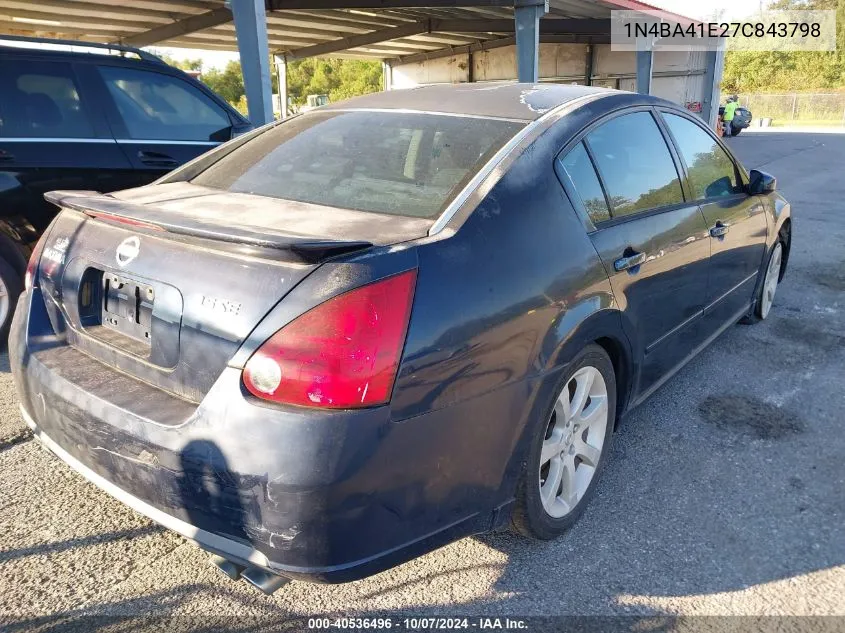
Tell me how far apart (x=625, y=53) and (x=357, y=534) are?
69.2ft

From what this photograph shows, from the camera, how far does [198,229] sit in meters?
1.89

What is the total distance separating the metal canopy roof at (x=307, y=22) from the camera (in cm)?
1122

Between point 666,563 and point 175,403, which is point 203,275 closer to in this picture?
point 175,403

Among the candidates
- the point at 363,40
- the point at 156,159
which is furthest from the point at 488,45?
the point at 156,159

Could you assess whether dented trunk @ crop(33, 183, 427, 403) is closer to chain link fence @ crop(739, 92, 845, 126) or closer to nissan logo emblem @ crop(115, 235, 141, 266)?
nissan logo emblem @ crop(115, 235, 141, 266)

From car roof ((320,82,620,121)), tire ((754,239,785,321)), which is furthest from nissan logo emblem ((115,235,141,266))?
tire ((754,239,785,321))

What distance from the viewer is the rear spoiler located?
1736mm

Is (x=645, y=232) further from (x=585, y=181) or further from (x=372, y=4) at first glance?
(x=372, y=4)

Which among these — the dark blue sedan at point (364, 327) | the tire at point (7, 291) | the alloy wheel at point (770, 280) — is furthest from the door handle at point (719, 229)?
the tire at point (7, 291)

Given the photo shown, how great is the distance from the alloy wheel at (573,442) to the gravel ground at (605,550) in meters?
0.17

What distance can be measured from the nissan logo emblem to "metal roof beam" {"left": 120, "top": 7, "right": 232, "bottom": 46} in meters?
11.1

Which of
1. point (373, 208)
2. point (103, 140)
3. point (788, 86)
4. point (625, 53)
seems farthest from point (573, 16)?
point (788, 86)

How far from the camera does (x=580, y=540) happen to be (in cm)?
254

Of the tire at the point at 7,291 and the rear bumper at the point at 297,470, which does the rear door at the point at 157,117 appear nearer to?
the tire at the point at 7,291
